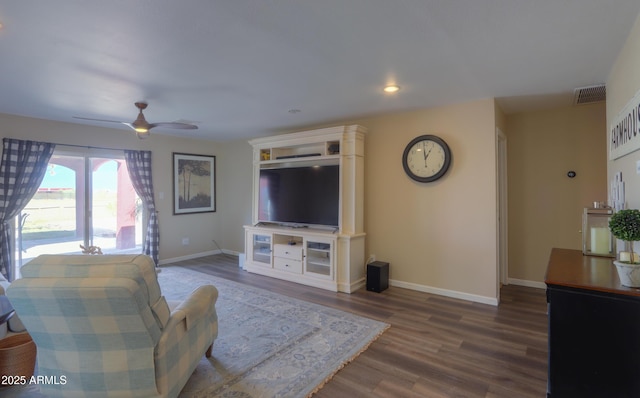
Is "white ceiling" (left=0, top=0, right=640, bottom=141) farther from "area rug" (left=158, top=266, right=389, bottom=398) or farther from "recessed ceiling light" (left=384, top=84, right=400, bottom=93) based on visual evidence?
"area rug" (left=158, top=266, right=389, bottom=398)

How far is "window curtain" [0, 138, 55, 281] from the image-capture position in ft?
13.2

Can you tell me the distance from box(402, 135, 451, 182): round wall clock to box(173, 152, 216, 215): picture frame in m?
4.15

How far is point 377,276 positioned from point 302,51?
2.82 meters

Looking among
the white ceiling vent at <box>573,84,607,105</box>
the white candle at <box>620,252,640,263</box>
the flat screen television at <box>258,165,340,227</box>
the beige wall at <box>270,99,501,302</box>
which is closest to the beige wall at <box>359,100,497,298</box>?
the beige wall at <box>270,99,501,302</box>

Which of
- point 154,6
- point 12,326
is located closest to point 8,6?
point 154,6

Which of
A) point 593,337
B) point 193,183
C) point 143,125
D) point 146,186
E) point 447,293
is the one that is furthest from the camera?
point 193,183

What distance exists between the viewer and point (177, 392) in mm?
1879

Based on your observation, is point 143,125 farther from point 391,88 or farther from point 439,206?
point 439,206

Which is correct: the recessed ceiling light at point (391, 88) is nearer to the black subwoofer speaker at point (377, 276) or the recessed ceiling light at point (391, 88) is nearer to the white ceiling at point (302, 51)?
the white ceiling at point (302, 51)

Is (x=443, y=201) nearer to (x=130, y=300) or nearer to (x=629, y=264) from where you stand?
(x=629, y=264)

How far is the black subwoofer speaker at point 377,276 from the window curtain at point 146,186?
3724 millimetres

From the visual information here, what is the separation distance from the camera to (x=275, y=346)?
8.63 feet

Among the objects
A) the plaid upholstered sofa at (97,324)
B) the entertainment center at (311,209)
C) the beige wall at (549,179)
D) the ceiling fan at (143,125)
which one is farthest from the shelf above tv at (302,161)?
the plaid upholstered sofa at (97,324)

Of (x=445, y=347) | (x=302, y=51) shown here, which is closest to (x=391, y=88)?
(x=302, y=51)
